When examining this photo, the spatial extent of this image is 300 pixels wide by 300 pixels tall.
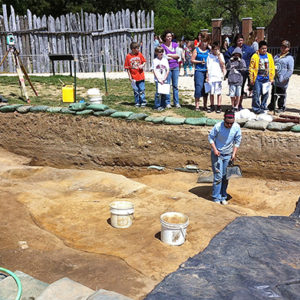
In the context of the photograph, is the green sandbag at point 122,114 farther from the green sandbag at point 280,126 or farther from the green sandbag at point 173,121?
the green sandbag at point 280,126

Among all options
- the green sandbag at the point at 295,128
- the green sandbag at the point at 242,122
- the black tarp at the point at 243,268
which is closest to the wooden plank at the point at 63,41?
the green sandbag at the point at 242,122

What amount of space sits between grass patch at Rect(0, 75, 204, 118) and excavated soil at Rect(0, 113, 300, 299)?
95 centimetres

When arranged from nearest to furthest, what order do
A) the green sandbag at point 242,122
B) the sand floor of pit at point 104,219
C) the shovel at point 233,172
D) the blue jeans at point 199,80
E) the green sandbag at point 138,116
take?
1. the sand floor of pit at point 104,219
2. the shovel at point 233,172
3. the green sandbag at point 242,122
4. the green sandbag at point 138,116
5. the blue jeans at point 199,80

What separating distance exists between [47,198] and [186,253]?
2.89m

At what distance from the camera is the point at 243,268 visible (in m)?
3.57

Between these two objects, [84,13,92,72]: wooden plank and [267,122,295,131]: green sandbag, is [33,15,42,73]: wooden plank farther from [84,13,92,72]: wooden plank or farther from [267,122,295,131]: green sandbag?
[267,122,295,131]: green sandbag

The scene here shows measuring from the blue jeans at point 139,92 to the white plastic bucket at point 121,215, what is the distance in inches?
187

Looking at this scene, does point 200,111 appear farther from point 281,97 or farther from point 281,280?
point 281,280

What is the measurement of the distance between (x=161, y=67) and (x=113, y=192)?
353 cm

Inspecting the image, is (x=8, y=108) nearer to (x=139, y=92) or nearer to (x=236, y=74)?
(x=139, y=92)

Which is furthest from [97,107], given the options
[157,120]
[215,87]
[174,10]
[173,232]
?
[174,10]

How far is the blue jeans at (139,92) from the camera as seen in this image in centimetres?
959

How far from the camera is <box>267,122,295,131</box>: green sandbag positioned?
780 cm

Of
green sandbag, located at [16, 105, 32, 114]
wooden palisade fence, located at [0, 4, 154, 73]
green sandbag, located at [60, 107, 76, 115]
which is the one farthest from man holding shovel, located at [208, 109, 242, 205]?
wooden palisade fence, located at [0, 4, 154, 73]
